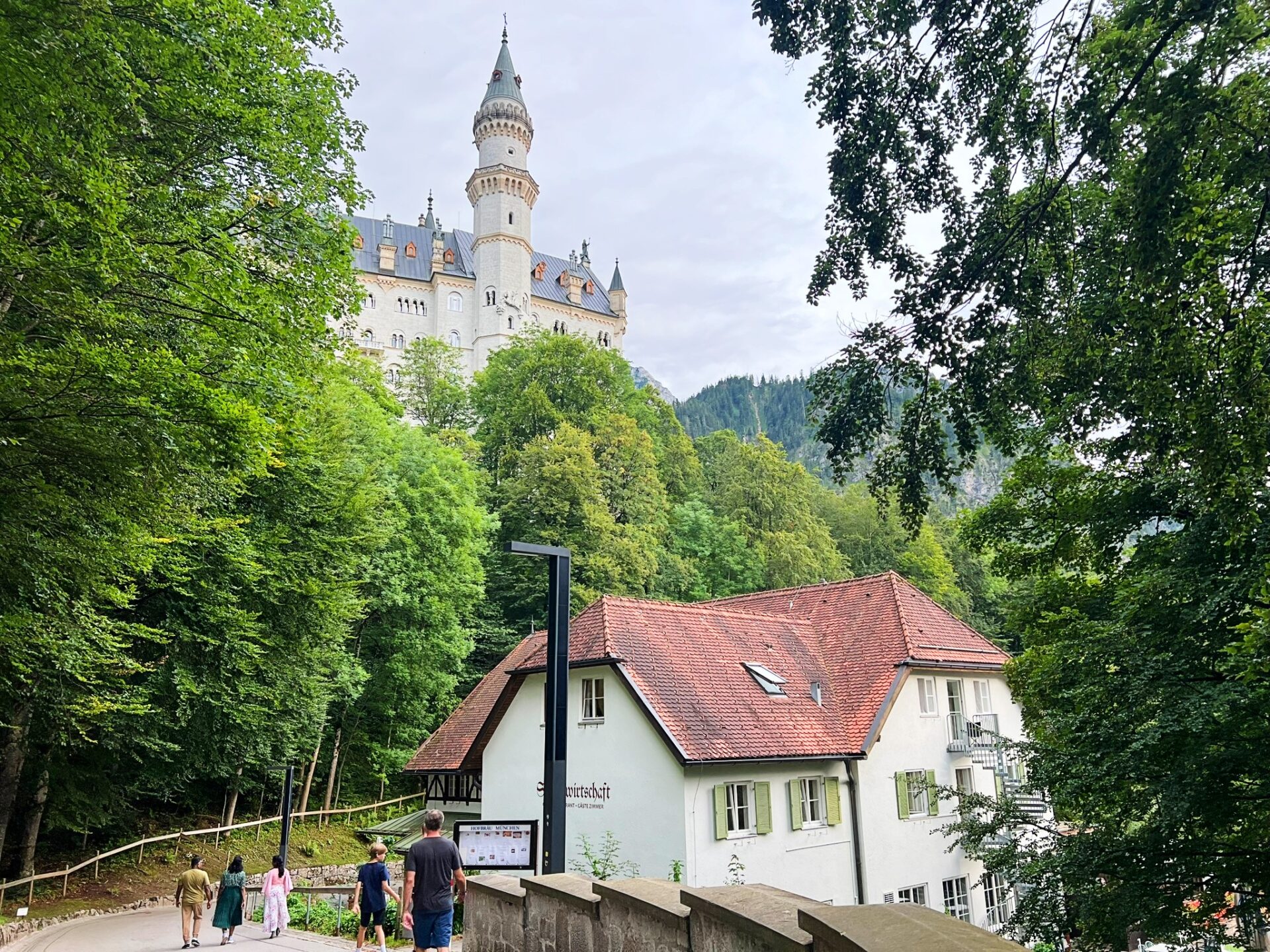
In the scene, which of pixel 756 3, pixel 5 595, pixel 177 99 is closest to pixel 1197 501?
pixel 756 3

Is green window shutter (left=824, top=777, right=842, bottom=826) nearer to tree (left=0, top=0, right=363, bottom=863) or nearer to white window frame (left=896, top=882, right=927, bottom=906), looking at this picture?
white window frame (left=896, top=882, right=927, bottom=906)

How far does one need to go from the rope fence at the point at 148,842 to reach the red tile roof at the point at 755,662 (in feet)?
19.8

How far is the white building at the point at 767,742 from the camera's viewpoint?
63.6 feet

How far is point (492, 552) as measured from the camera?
42000 millimetres

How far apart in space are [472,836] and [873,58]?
10217 millimetres

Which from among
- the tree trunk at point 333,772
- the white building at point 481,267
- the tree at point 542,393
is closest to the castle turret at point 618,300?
the white building at point 481,267

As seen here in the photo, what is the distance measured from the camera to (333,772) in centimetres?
3284

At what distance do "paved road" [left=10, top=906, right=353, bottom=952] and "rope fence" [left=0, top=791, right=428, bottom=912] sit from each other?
1.25 meters

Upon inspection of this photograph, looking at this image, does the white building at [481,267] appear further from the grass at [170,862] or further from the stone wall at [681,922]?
the stone wall at [681,922]

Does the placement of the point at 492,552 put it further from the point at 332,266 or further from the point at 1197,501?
the point at 1197,501

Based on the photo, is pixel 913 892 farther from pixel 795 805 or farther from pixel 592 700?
pixel 592 700

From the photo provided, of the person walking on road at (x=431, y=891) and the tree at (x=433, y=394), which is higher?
the tree at (x=433, y=394)

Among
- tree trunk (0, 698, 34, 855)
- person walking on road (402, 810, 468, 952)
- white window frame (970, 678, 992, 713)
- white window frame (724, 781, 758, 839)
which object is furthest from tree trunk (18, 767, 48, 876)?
white window frame (970, 678, 992, 713)

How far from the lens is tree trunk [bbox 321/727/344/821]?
32562 millimetres
